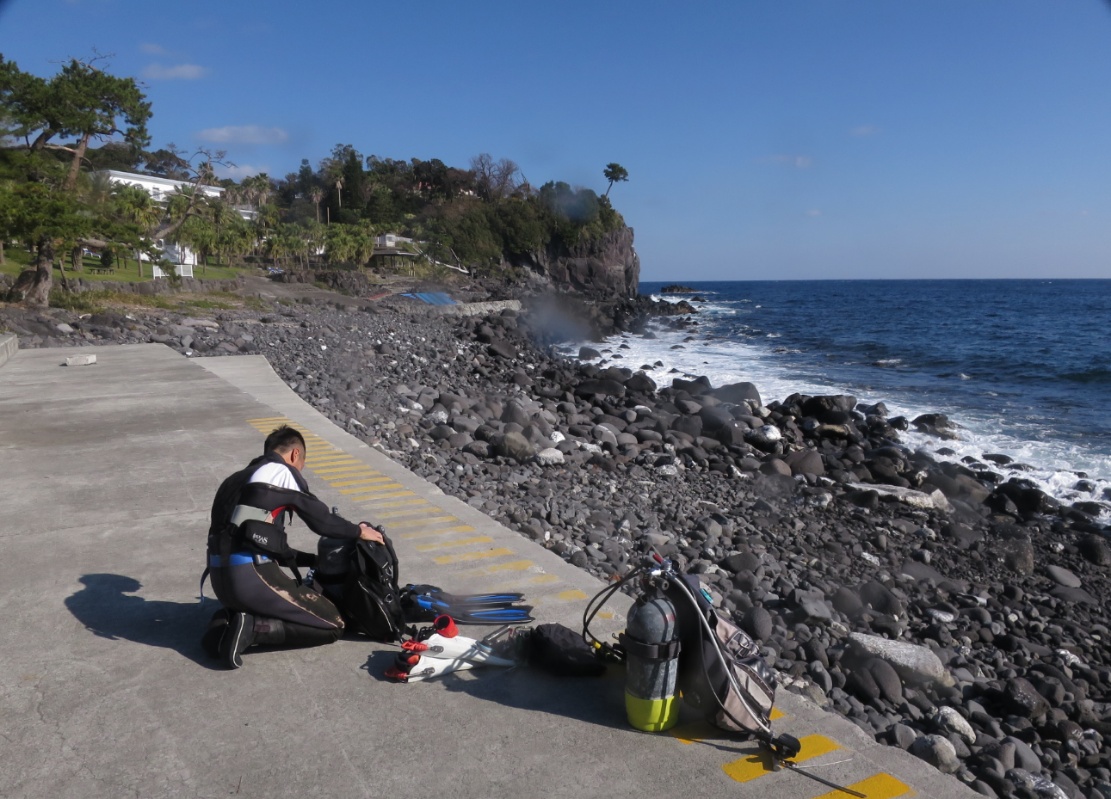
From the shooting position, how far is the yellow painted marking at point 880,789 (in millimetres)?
3398

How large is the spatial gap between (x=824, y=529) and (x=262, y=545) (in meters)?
7.79

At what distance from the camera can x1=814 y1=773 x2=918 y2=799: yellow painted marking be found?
3398 millimetres

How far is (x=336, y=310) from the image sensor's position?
38531mm

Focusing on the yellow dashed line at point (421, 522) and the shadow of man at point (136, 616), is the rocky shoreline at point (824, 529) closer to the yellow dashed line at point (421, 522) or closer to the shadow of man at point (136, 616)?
the yellow dashed line at point (421, 522)

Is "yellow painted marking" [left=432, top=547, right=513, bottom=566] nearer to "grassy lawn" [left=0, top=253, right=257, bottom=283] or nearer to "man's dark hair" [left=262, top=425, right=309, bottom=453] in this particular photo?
"man's dark hair" [left=262, top=425, right=309, bottom=453]

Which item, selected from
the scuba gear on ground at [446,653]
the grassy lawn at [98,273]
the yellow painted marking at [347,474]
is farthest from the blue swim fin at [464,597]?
the grassy lawn at [98,273]

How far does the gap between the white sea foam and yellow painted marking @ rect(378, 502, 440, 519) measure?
35.1ft

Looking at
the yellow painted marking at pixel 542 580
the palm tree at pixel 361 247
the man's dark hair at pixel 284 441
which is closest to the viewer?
the man's dark hair at pixel 284 441

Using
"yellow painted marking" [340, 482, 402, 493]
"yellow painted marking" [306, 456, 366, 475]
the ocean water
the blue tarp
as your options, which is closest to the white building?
the blue tarp

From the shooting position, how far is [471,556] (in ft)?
20.1

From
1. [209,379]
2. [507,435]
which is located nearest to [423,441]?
[507,435]

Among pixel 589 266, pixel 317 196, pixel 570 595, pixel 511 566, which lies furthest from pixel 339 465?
pixel 317 196

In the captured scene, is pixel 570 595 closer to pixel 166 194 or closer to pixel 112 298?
pixel 112 298

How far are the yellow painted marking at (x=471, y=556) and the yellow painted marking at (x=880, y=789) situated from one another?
10.4 feet
